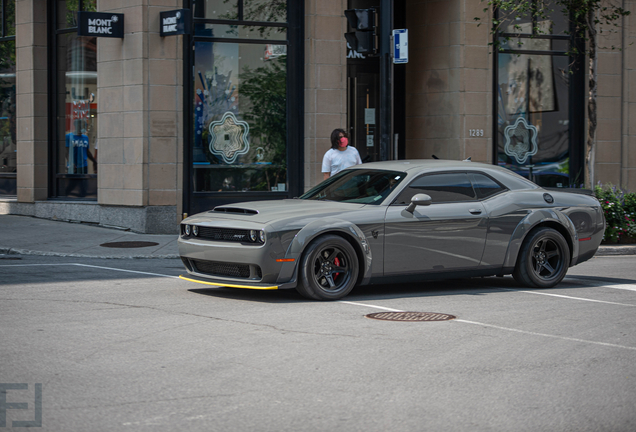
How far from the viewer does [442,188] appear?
9.38 metres

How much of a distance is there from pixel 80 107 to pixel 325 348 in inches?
502

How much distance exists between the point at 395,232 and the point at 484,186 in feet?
4.77

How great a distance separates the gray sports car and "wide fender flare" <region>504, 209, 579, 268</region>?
0.04 feet

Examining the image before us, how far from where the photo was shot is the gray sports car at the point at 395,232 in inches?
326

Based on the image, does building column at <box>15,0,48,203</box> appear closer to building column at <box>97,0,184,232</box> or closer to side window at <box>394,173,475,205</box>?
building column at <box>97,0,184,232</box>

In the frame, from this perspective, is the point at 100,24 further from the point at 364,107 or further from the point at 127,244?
the point at 364,107

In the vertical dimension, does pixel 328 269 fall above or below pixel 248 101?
below

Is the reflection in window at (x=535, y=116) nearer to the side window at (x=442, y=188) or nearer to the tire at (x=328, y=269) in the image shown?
the side window at (x=442, y=188)

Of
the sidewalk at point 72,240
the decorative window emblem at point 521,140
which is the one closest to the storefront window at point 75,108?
Result: the sidewalk at point 72,240

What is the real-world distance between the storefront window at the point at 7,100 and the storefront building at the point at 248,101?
4 centimetres

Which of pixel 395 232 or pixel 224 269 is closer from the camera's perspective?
pixel 224 269

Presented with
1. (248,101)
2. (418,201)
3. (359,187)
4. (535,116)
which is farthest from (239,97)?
(418,201)

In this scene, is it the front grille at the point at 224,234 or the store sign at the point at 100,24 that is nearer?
the front grille at the point at 224,234

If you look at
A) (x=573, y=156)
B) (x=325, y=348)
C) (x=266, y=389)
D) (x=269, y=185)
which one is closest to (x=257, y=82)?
(x=269, y=185)
